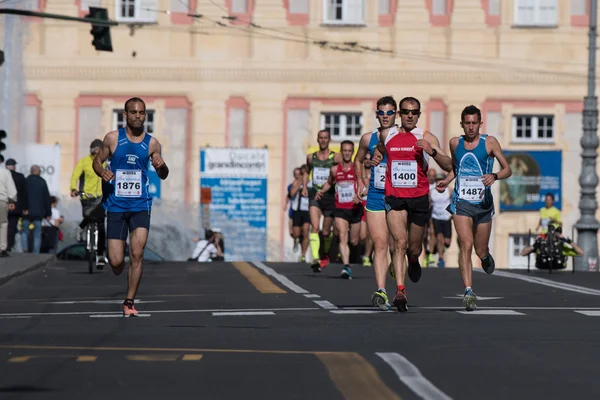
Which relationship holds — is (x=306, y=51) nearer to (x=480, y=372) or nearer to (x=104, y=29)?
(x=104, y=29)

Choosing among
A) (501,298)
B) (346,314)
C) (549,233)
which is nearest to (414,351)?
→ (346,314)

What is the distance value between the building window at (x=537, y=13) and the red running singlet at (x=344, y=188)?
2618 cm

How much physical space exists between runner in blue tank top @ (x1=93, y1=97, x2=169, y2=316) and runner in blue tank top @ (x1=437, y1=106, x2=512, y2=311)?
2.84 metres

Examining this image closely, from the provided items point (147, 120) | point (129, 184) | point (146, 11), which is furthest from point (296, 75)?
point (129, 184)

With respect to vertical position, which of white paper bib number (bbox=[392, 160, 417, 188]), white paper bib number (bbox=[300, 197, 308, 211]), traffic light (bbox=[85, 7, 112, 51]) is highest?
traffic light (bbox=[85, 7, 112, 51])

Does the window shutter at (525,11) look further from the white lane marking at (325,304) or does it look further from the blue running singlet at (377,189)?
the blue running singlet at (377,189)

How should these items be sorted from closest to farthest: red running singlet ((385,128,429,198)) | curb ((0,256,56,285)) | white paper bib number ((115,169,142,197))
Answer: white paper bib number ((115,169,142,197)), red running singlet ((385,128,429,198)), curb ((0,256,56,285))

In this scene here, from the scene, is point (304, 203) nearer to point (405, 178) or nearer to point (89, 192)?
point (89, 192)

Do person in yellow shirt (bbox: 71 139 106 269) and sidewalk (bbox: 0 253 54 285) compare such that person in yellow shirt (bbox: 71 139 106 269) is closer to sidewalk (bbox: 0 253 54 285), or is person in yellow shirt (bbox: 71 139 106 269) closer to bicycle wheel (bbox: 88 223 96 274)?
bicycle wheel (bbox: 88 223 96 274)

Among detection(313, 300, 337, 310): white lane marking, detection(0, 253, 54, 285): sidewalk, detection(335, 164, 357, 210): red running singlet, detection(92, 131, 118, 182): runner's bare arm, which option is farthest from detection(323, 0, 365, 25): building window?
detection(92, 131, 118, 182): runner's bare arm

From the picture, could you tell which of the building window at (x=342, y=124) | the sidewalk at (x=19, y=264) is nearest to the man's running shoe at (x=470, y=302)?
the sidewalk at (x=19, y=264)

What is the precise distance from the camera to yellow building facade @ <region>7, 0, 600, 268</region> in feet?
165

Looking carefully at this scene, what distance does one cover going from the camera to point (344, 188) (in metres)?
25.3

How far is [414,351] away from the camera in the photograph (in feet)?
38.4
